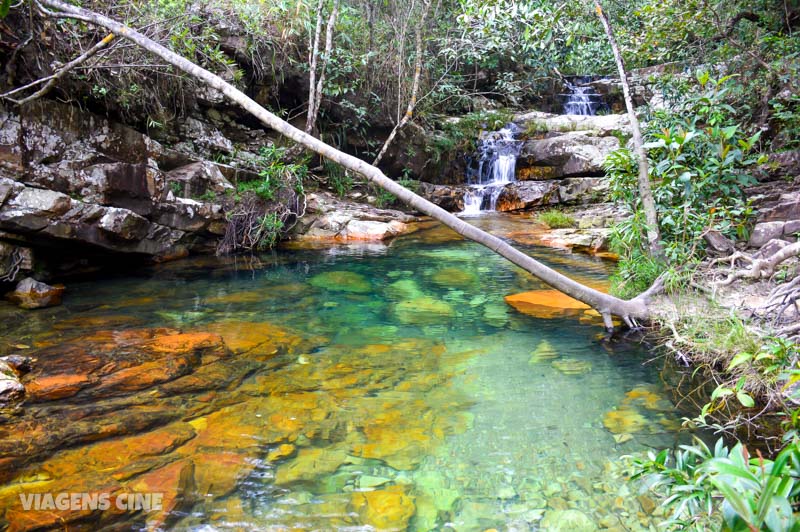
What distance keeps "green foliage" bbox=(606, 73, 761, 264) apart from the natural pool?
1.35 metres

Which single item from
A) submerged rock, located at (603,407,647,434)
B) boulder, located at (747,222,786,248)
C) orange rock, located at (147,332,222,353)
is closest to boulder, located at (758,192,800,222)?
boulder, located at (747,222,786,248)

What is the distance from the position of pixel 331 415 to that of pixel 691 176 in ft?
14.3

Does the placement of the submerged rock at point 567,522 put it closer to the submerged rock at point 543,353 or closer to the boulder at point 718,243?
the submerged rock at point 543,353

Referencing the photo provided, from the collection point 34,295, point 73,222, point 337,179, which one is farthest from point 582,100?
point 34,295

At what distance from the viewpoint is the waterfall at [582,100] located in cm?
1600

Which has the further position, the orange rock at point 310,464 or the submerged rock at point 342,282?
the submerged rock at point 342,282

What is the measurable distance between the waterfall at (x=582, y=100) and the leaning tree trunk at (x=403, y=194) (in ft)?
43.6

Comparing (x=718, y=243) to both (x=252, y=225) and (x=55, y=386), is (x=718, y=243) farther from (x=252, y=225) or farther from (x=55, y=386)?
(x=252, y=225)

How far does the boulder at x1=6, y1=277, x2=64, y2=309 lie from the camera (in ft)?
18.6

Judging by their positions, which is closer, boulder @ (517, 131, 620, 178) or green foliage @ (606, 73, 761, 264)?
green foliage @ (606, 73, 761, 264)

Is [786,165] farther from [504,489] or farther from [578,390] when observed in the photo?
[504,489]

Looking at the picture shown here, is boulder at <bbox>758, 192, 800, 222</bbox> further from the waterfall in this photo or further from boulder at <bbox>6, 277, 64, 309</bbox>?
the waterfall

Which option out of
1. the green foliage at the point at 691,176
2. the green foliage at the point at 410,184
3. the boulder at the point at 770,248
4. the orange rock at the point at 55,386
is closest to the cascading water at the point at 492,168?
the green foliage at the point at 410,184

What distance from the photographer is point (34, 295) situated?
19.0 ft
